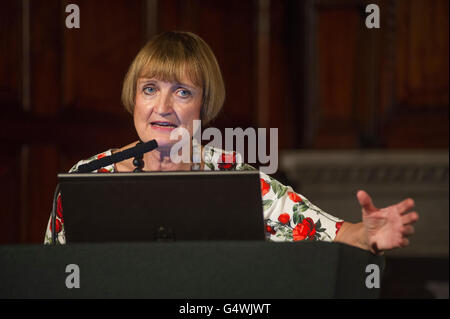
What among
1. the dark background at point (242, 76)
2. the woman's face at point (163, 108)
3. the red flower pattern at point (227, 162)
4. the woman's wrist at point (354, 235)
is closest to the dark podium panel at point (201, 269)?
the woman's wrist at point (354, 235)

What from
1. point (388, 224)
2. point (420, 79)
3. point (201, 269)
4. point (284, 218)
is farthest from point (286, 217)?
point (420, 79)

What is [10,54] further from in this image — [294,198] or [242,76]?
[294,198]

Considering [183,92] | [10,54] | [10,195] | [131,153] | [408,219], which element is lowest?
[10,195]

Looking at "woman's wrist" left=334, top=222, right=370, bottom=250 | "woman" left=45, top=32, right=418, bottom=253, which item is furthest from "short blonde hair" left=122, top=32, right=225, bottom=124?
"woman's wrist" left=334, top=222, right=370, bottom=250

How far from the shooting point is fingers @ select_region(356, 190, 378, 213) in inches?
37.5

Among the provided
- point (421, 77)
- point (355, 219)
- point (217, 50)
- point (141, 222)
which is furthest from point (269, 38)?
point (141, 222)

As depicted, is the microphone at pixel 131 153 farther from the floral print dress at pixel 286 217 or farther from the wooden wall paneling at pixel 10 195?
the wooden wall paneling at pixel 10 195

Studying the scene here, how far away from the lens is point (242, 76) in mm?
2840

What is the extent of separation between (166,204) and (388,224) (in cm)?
34

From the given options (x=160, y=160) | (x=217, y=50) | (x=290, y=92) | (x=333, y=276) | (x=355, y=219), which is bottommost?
(x=355, y=219)

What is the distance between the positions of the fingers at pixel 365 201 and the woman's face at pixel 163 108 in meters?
0.51

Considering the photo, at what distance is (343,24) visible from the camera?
279cm

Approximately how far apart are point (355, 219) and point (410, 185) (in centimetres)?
28
